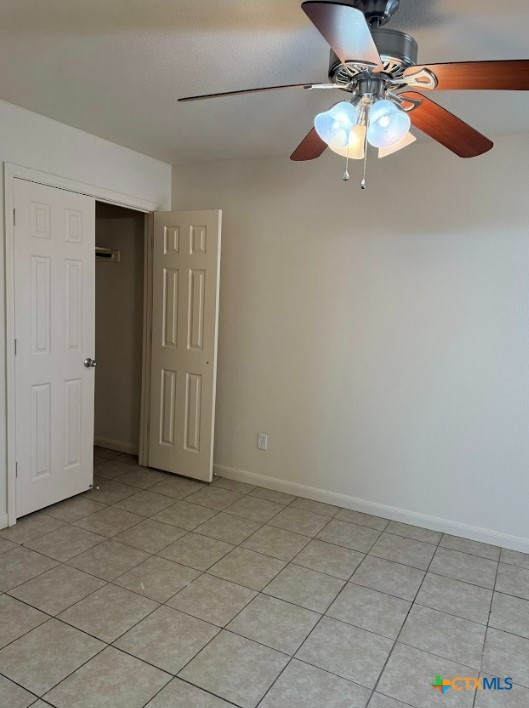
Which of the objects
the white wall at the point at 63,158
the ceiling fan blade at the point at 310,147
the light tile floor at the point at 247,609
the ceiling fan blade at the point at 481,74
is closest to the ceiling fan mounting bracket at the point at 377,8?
the ceiling fan blade at the point at 481,74

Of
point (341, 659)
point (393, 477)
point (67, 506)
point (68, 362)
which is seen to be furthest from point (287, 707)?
point (68, 362)

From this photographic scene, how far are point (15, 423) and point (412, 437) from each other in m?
2.56

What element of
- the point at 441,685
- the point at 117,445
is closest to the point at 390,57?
the point at 441,685

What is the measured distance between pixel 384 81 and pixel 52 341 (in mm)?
2594

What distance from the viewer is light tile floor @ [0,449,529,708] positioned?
1980 millimetres

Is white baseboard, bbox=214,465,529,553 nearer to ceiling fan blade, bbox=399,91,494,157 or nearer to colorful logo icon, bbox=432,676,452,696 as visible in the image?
colorful logo icon, bbox=432,676,452,696

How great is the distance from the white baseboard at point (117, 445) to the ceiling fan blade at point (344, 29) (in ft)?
12.8

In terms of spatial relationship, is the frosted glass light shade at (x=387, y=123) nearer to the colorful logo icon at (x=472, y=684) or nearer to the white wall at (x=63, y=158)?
the colorful logo icon at (x=472, y=684)

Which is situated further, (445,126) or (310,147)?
(310,147)

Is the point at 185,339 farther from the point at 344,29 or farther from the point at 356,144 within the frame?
the point at 344,29

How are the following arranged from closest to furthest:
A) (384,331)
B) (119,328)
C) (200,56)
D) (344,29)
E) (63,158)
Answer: (344,29) < (200,56) < (63,158) < (384,331) < (119,328)

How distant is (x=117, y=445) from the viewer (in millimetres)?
4758

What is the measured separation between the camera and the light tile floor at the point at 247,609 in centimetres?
198

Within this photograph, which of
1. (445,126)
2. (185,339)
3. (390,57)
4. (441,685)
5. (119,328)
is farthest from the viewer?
(119,328)
